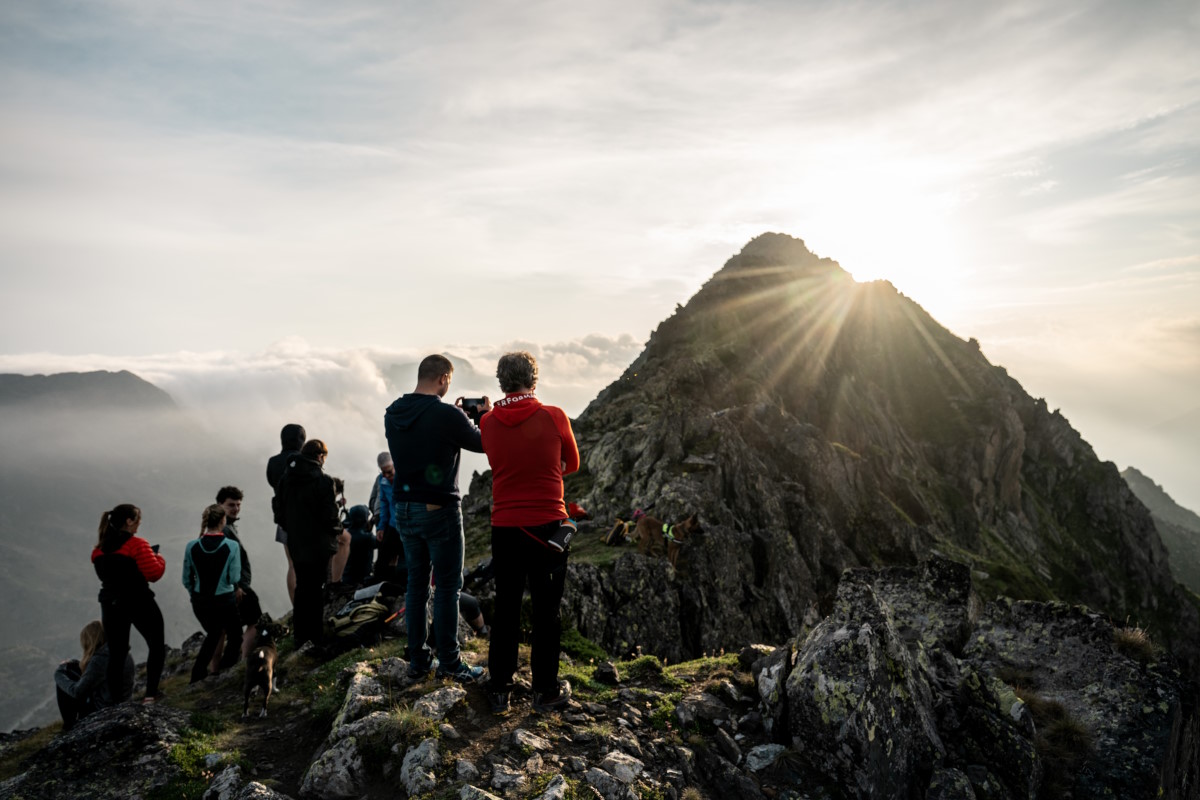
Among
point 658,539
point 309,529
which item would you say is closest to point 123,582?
point 309,529

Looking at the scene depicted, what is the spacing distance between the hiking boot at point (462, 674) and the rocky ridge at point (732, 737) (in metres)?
0.31

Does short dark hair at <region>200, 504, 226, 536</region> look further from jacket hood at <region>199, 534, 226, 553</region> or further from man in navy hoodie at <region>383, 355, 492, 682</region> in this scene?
man in navy hoodie at <region>383, 355, 492, 682</region>

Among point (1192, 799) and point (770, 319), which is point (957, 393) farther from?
point (1192, 799)

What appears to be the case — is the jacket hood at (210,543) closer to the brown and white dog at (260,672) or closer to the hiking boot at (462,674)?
the brown and white dog at (260,672)

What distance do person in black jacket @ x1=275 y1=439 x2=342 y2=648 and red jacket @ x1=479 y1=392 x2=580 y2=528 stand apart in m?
5.77

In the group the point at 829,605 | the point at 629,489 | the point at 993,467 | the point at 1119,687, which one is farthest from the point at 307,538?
the point at 993,467

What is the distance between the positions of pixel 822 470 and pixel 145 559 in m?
41.4

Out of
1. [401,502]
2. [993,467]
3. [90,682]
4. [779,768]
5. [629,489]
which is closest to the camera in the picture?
[779,768]

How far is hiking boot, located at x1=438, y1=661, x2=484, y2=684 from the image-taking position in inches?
346

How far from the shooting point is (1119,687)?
30.2 feet

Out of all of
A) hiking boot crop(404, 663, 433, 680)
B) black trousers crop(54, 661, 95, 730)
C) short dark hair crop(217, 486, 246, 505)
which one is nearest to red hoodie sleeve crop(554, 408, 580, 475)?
hiking boot crop(404, 663, 433, 680)

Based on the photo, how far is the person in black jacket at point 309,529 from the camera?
1195 centimetres

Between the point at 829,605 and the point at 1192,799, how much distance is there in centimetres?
550

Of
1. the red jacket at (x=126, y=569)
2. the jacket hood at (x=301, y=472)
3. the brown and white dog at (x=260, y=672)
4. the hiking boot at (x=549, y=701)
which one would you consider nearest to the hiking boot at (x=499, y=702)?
the hiking boot at (x=549, y=701)
